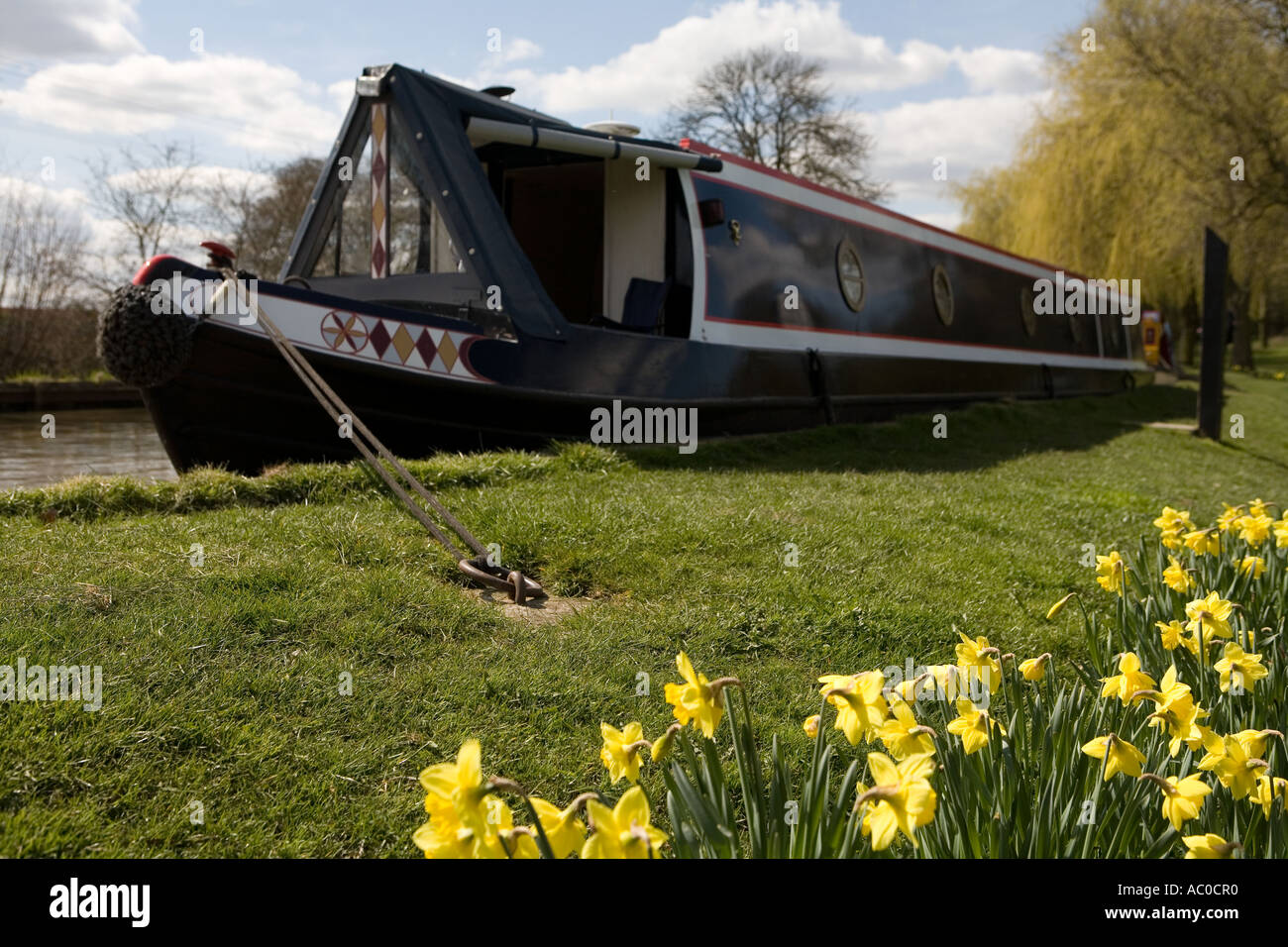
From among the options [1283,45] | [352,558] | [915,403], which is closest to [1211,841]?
[352,558]

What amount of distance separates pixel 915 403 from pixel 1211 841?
10938 mm

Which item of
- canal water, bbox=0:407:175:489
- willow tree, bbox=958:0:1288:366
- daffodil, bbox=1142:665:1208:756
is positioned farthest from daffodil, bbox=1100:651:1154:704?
willow tree, bbox=958:0:1288:366

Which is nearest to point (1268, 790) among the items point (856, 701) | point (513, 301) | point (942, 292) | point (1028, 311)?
point (856, 701)

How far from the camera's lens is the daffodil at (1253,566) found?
3.78 meters

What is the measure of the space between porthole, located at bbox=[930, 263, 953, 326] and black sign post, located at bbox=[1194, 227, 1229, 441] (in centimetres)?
306

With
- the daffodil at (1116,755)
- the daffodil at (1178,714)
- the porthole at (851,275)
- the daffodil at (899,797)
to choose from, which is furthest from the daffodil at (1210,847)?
the porthole at (851,275)

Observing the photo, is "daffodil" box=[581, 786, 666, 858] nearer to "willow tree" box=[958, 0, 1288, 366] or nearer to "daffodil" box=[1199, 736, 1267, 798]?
"daffodil" box=[1199, 736, 1267, 798]

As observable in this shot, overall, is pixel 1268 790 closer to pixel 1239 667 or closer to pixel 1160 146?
pixel 1239 667

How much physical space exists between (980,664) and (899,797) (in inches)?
32.7

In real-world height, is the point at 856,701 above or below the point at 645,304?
below

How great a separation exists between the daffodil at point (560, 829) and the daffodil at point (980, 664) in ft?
3.22

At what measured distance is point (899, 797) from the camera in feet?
5.02

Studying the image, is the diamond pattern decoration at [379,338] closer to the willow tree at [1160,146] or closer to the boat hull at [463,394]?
the boat hull at [463,394]

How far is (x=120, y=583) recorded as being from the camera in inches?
147
